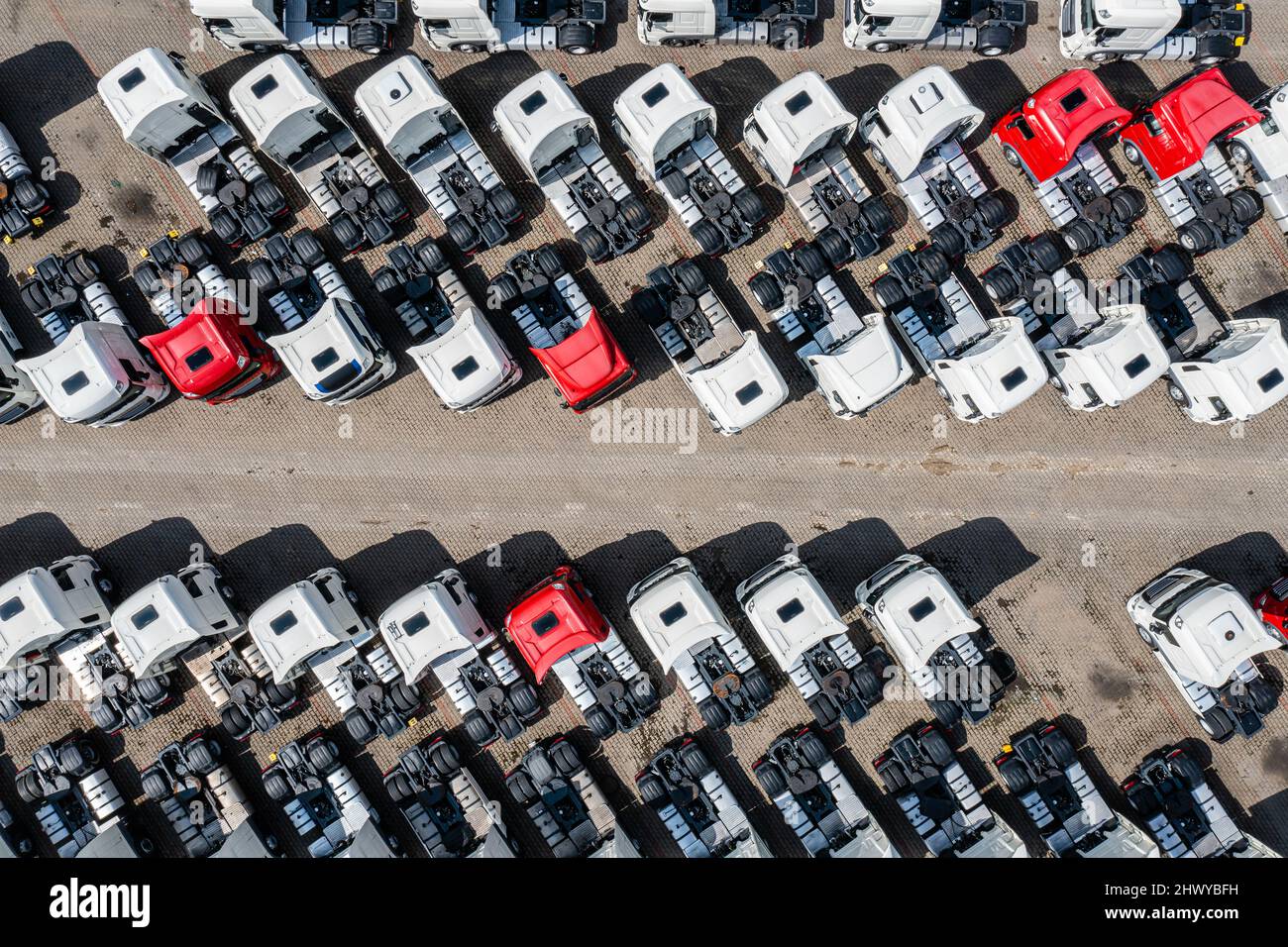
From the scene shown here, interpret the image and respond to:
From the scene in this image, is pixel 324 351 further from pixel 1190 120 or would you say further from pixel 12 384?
pixel 1190 120

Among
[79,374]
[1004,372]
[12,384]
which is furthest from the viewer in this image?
[12,384]

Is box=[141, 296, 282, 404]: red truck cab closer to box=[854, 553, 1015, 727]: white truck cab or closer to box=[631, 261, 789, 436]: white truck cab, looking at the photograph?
box=[631, 261, 789, 436]: white truck cab

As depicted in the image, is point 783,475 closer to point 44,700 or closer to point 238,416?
point 238,416

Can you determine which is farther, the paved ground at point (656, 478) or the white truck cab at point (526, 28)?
the paved ground at point (656, 478)

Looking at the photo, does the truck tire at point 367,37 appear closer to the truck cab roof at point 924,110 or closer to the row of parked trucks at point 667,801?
the truck cab roof at point 924,110

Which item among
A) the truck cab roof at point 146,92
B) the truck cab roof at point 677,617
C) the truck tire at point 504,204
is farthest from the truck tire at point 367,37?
the truck cab roof at point 677,617

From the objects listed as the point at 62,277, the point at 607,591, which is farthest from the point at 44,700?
the point at 607,591

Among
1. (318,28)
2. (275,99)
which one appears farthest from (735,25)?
(275,99)
